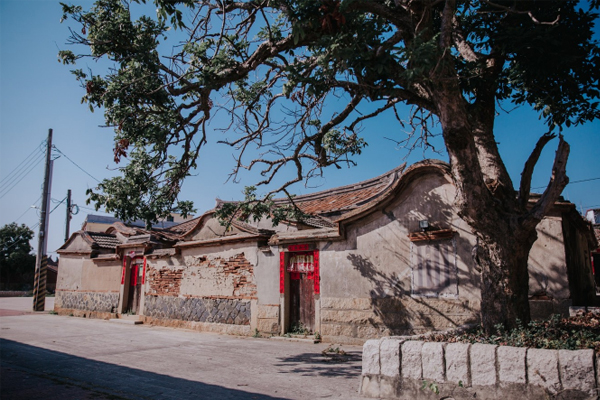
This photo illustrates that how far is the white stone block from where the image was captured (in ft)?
13.8

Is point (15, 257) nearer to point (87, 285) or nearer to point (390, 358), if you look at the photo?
point (87, 285)

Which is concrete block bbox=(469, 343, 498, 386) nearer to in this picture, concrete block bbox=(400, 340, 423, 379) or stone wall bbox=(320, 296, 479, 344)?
concrete block bbox=(400, 340, 423, 379)

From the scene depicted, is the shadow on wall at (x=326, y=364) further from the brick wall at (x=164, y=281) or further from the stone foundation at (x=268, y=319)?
the brick wall at (x=164, y=281)

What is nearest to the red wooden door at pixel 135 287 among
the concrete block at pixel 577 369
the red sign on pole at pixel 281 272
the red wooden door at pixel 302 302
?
the red sign on pole at pixel 281 272

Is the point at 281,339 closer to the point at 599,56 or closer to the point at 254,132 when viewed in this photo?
the point at 254,132

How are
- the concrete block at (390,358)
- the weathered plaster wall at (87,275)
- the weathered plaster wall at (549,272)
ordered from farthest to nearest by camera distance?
the weathered plaster wall at (87,275), the weathered plaster wall at (549,272), the concrete block at (390,358)

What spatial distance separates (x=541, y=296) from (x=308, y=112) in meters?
5.96

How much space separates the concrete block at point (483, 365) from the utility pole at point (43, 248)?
845 inches

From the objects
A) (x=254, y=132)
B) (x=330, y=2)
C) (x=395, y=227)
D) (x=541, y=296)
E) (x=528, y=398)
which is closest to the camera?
(x=528, y=398)

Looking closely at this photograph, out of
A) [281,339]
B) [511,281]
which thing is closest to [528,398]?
[511,281]

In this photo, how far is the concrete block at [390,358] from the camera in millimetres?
5105

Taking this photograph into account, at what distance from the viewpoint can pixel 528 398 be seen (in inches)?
170

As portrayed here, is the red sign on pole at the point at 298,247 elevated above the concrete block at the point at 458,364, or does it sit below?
above

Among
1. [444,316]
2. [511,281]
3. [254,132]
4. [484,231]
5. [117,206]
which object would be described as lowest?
[444,316]
